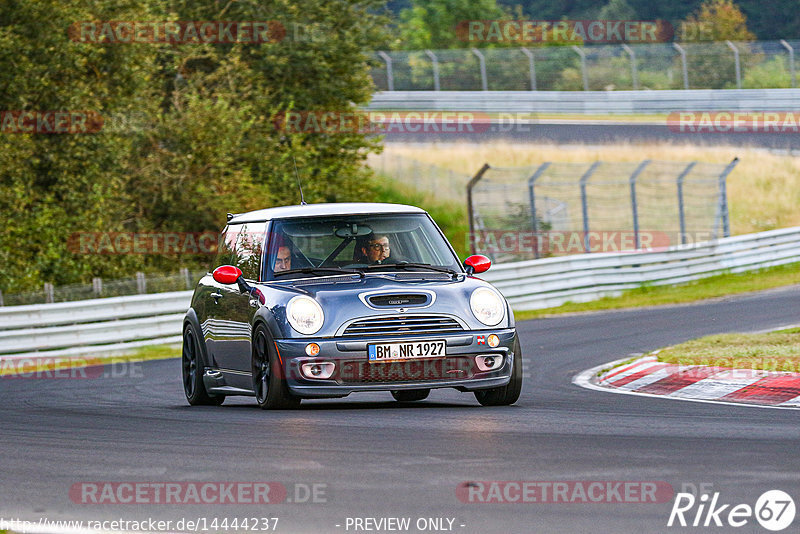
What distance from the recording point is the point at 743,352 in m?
13.1

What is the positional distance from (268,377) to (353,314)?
2.90 feet

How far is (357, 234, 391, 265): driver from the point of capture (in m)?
10.5

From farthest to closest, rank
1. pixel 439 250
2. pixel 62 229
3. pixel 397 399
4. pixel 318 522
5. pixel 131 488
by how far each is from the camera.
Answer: pixel 62 229, pixel 397 399, pixel 439 250, pixel 131 488, pixel 318 522

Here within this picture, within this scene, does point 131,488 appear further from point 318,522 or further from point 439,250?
point 439,250

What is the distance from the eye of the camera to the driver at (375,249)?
1048 centimetres

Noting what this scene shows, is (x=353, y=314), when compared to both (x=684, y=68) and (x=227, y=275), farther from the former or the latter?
(x=684, y=68)

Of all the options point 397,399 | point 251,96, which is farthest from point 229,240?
point 251,96

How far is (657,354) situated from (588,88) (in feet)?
112

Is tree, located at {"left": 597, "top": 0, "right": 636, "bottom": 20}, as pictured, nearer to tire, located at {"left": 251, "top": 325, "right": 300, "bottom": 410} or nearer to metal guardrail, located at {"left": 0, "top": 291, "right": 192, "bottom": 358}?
metal guardrail, located at {"left": 0, "top": 291, "right": 192, "bottom": 358}

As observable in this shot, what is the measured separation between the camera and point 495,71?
158ft
